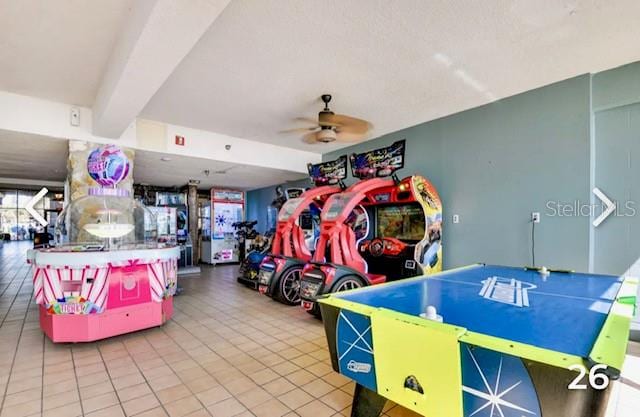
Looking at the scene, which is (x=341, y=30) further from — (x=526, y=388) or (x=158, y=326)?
(x=158, y=326)

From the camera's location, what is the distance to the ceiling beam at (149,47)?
2021 mm

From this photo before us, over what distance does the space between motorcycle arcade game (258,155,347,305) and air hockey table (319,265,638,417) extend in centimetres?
300

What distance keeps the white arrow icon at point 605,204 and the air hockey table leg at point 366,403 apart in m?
3.56

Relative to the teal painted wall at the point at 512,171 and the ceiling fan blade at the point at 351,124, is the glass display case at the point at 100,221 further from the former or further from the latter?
the teal painted wall at the point at 512,171

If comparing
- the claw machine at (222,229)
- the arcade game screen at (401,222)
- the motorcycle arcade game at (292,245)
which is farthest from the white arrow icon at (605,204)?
the claw machine at (222,229)

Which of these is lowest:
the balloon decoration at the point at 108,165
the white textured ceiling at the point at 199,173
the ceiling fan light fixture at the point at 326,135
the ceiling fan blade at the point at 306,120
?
the balloon decoration at the point at 108,165

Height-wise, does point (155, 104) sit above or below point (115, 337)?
above

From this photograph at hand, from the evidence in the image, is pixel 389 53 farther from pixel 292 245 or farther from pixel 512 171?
pixel 292 245

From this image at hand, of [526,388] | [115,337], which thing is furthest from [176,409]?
[526,388]

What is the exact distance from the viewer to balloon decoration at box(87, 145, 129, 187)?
4.73 m

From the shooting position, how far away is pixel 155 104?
4.61 metres

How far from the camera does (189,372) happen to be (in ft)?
9.23

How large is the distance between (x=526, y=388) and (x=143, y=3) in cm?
308

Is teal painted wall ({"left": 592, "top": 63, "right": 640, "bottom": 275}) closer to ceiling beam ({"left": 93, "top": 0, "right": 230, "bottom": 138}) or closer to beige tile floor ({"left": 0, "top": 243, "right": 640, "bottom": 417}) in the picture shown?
beige tile floor ({"left": 0, "top": 243, "right": 640, "bottom": 417})
